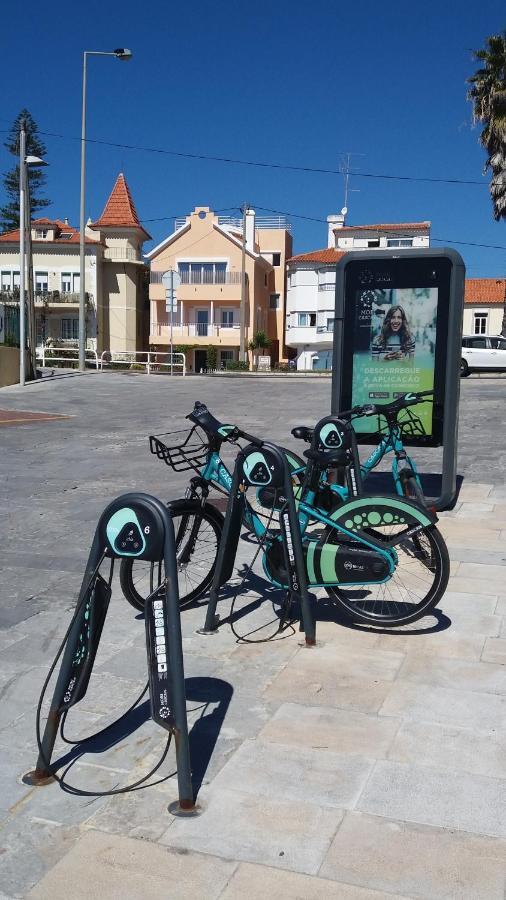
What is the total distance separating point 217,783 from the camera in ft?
11.1

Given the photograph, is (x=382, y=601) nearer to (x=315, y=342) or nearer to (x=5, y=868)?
(x=5, y=868)

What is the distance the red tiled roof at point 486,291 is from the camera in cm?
5675

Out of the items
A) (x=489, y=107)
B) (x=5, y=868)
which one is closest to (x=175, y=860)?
(x=5, y=868)

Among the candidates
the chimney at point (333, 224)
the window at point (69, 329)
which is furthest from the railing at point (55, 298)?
the chimney at point (333, 224)

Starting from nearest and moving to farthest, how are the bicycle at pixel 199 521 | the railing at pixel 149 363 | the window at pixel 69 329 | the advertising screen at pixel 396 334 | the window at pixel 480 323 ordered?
1. the bicycle at pixel 199 521
2. the advertising screen at pixel 396 334
3. the railing at pixel 149 363
4. the window at pixel 69 329
5. the window at pixel 480 323

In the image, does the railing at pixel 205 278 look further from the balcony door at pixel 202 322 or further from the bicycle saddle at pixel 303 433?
the bicycle saddle at pixel 303 433

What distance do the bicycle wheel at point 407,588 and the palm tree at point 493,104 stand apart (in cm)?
3062

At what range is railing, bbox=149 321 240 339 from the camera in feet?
180

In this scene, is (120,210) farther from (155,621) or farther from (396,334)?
(155,621)

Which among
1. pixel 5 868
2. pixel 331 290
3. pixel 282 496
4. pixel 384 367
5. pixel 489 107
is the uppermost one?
pixel 489 107

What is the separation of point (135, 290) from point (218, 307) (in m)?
5.42

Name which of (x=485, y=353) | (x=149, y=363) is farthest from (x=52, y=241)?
(x=485, y=353)

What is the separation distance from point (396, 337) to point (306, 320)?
50.2m

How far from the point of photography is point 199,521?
218 inches
